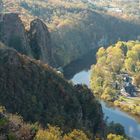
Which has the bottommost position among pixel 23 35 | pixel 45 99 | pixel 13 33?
pixel 13 33

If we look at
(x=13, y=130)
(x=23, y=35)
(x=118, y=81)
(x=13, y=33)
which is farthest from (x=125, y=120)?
(x=13, y=130)

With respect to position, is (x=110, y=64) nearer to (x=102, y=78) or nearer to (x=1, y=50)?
(x=102, y=78)

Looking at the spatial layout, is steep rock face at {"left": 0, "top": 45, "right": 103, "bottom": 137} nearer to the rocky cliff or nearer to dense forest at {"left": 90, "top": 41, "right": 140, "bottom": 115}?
dense forest at {"left": 90, "top": 41, "right": 140, "bottom": 115}

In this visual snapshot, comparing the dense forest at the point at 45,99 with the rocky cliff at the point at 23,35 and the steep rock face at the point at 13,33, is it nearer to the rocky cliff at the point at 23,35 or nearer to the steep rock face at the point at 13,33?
the steep rock face at the point at 13,33

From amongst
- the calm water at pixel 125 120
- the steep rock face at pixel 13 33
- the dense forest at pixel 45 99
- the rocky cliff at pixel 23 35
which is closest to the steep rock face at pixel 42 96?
the dense forest at pixel 45 99

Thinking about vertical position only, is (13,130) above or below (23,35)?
above

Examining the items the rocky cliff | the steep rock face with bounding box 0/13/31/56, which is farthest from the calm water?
the steep rock face with bounding box 0/13/31/56

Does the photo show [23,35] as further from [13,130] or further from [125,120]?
[13,130]
